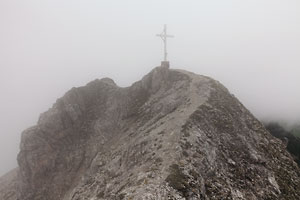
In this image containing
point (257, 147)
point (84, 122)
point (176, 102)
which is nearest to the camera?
point (257, 147)

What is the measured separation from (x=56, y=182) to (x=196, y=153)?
35567mm

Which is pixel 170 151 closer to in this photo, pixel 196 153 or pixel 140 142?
pixel 196 153

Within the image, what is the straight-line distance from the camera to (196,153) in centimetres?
3403

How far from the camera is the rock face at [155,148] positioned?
31312 mm

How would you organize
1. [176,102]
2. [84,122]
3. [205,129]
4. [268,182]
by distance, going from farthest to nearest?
[84,122], [176,102], [205,129], [268,182]

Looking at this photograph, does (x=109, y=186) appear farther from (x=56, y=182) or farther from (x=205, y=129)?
(x=56, y=182)

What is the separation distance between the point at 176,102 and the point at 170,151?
16.5 m

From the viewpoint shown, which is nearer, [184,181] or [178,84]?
[184,181]

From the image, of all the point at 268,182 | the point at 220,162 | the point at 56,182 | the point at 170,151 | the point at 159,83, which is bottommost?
the point at 56,182

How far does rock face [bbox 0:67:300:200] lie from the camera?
1233 inches

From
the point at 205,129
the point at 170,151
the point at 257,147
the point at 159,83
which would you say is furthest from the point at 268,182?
the point at 159,83

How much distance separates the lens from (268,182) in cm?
3622

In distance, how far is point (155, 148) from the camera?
119 ft

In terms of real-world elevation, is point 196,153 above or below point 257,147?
above
